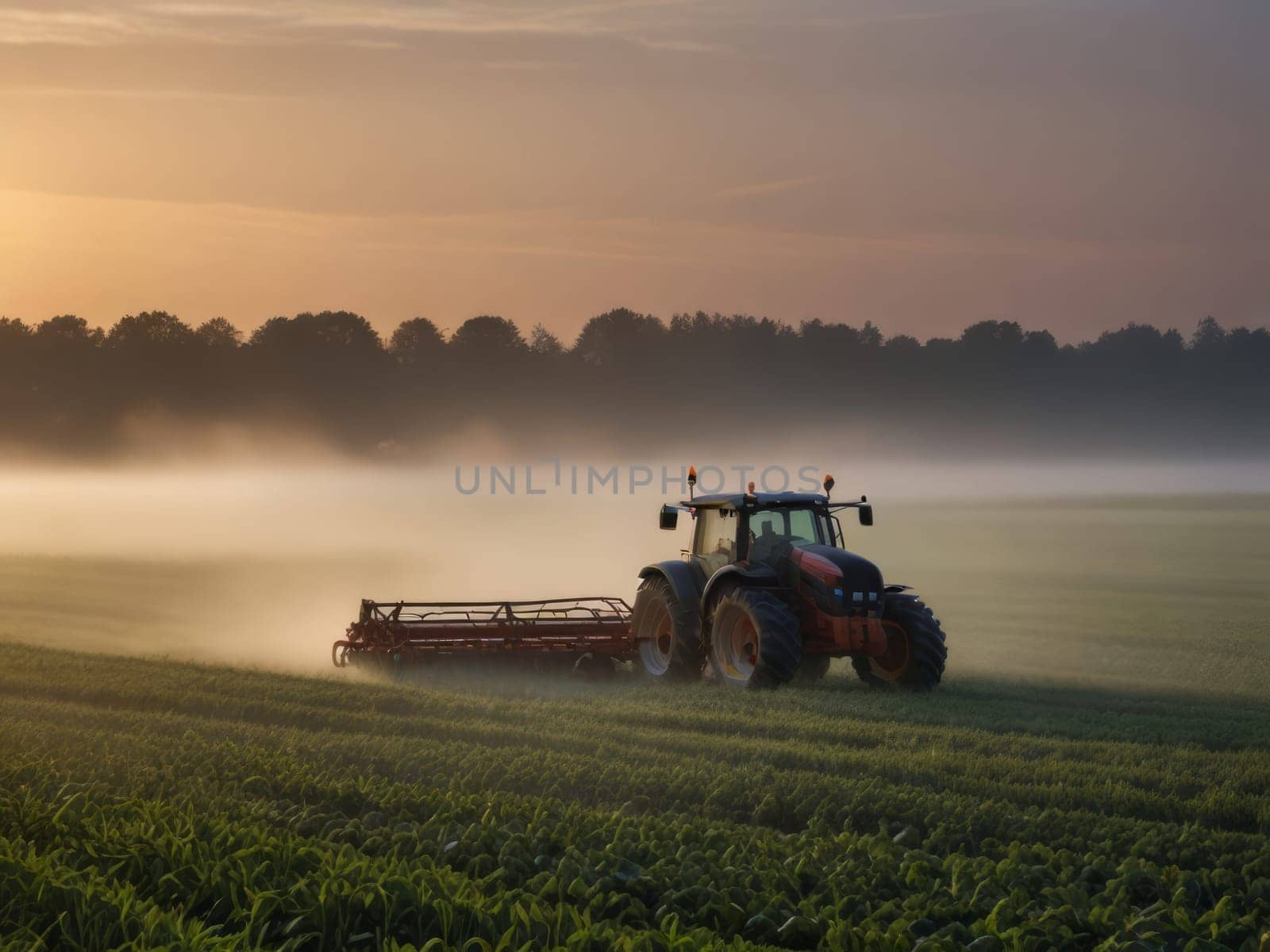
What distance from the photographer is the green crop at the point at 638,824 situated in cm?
717

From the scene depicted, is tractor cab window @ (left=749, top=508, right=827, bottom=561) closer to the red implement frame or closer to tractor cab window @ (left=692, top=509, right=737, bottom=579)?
tractor cab window @ (left=692, top=509, right=737, bottom=579)

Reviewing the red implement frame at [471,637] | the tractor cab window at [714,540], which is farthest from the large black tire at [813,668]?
the red implement frame at [471,637]

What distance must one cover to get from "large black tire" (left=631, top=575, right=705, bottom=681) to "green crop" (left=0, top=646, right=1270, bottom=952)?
199 centimetres

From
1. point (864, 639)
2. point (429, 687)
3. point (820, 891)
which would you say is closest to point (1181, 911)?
point (820, 891)

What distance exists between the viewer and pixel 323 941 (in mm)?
6867

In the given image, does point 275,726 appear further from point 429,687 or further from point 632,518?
point 632,518

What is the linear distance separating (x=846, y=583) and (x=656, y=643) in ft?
12.8

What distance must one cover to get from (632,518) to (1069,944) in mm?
35724

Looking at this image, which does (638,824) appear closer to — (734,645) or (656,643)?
(734,645)

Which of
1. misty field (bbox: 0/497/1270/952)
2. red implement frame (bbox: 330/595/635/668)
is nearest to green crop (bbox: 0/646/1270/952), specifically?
misty field (bbox: 0/497/1270/952)

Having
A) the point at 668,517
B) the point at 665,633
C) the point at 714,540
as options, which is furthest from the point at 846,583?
the point at 665,633

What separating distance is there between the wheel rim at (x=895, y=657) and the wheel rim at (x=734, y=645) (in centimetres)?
157

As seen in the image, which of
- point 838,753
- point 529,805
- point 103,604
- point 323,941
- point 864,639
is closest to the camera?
point 323,941

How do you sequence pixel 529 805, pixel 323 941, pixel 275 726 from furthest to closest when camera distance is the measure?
pixel 275 726 → pixel 529 805 → pixel 323 941
